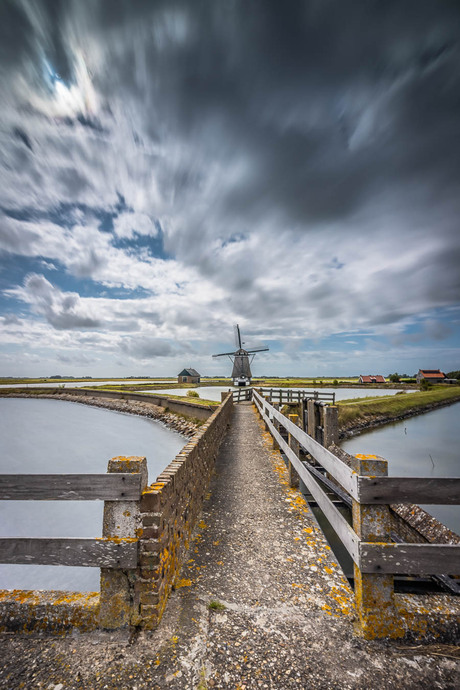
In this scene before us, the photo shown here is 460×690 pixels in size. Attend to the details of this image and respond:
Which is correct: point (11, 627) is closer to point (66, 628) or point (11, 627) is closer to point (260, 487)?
point (66, 628)

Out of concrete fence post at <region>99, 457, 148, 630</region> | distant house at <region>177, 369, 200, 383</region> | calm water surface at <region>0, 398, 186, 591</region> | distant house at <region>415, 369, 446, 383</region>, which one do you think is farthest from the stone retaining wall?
distant house at <region>415, 369, 446, 383</region>

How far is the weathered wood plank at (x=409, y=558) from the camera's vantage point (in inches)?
88.2

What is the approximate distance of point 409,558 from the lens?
2256 mm

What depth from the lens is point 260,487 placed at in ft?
18.7

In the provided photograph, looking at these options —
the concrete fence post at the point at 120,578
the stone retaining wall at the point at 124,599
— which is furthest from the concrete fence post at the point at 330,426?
the concrete fence post at the point at 120,578

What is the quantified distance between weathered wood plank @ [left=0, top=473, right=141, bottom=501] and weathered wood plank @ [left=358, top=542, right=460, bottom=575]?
180 cm

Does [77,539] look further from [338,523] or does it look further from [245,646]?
[338,523]

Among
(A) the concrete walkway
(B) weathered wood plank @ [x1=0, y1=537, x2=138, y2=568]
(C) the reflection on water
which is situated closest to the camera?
(A) the concrete walkway

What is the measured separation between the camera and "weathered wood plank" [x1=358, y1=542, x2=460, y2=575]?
2.24 meters

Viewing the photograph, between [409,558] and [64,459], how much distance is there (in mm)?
19120

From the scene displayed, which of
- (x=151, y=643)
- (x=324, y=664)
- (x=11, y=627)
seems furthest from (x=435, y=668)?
(x=11, y=627)

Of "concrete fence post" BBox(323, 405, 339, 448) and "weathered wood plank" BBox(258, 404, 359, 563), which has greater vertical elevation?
"weathered wood plank" BBox(258, 404, 359, 563)

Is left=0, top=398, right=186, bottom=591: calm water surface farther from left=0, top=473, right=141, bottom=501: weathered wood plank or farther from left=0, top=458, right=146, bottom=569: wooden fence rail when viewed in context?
left=0, top=473, right=141, bottom=501: weathered wood plank

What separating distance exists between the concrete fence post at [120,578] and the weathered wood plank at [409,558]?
175 centimetres
